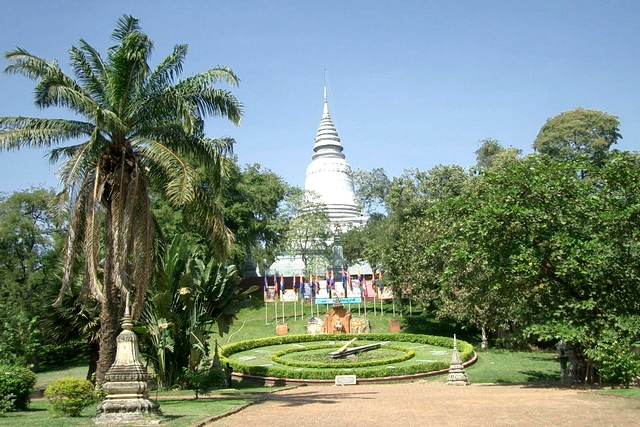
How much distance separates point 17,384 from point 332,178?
49.2 metres

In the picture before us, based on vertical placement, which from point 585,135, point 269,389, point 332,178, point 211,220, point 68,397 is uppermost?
point 332,178

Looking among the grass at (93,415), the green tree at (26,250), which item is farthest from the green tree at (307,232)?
the grass at (93,415)

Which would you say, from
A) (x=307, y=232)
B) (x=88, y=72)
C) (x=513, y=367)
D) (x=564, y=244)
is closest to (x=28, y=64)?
(x=88, y=72)

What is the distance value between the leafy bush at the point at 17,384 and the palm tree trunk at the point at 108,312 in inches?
57.2

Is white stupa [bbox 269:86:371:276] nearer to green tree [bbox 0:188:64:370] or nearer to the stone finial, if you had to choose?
green tree [bbox 0:188:64:370]

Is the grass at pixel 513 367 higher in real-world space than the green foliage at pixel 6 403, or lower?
lower

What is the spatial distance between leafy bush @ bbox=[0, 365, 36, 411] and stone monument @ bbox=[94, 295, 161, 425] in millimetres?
3106

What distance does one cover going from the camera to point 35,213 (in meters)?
31.7

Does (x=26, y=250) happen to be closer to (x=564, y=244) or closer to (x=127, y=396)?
(x=127, y=396)

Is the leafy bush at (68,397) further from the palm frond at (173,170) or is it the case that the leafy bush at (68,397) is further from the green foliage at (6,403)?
Result: the palm frond at (173,170)

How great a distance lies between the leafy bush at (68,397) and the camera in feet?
Answer: 35.3

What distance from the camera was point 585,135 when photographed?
4375 centimetres

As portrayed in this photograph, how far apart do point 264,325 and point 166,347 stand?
60.7ft

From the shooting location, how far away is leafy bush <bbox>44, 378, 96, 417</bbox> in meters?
10.8
